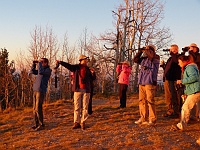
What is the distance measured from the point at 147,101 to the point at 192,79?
60.4 inches

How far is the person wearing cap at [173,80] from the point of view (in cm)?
738

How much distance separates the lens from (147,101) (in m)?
6.95

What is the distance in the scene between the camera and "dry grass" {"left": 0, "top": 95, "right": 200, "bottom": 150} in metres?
5.64

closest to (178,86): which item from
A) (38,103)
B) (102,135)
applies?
(102,135)

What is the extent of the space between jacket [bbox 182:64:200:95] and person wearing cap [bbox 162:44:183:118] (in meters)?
1.47

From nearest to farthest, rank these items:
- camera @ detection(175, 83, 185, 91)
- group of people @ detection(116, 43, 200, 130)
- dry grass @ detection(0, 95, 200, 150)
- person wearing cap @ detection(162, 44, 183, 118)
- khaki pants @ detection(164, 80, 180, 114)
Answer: dry grass @ detection(0, 95, 200, 150)
group of people @ detection(116, 43, 200, 130)
camera @ detection(175, 83, 185, 91)
person wearing cap @ detection(162, 44, 183, 118)
khaki pants @ detection(164, 80, 180, 114)

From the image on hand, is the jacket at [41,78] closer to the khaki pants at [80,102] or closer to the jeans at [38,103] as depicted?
the jeans at [38,103]

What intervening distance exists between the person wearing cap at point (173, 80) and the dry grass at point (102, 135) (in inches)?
17.0

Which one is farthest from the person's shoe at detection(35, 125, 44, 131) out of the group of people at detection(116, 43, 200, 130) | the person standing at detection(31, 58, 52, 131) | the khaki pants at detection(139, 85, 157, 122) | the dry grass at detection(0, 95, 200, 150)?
the khaki pants at detection(139, 85, 157, 122)

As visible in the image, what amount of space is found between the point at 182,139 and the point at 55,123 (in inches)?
154

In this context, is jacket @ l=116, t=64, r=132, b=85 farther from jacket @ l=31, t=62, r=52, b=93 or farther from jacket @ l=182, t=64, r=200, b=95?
jacket @ l=182, t=64, r=200, b=95

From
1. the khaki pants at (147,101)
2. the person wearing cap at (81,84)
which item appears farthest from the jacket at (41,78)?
the khaki pants at (147,101)

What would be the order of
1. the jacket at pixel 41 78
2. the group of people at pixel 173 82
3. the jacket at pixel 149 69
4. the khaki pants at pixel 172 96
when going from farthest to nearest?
the khaki pants at pixel 172 96 → the jacket at pixel 41 78 → the jacket at pixel 149 69 → the group of people at pixel 173 82

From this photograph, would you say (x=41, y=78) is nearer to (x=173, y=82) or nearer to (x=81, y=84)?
(x=81, y=84)
